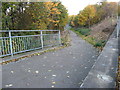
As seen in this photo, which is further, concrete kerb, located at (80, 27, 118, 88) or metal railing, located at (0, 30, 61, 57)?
metal railing, located at (0, 30, 61, 57)

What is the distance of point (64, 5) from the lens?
1529cm

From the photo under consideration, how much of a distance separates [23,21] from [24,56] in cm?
343

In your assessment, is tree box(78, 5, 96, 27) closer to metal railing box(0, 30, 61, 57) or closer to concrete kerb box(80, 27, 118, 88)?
metal railing box(0, 30, 61, 57)

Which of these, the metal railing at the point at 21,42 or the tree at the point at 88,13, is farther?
the tree at the point at 88,13

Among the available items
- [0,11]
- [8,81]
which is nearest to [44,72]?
[8,81]

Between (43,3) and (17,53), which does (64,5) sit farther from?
(17,53)

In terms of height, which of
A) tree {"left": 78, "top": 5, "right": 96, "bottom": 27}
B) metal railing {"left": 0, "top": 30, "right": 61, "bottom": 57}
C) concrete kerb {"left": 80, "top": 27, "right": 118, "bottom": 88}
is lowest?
concrete kerb {"left": 80, "top": 27, "right": 118, "bottom": 88}

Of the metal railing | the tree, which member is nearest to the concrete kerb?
the metal railing

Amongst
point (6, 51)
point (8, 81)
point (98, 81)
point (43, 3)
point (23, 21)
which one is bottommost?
point (8, 81)

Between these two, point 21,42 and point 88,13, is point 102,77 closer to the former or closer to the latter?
point 21,42

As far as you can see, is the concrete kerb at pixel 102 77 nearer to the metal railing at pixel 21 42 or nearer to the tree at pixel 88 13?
the metal railing at pixel 21 42

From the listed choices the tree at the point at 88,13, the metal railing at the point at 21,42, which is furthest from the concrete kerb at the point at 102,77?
the tree at the point at 88,13

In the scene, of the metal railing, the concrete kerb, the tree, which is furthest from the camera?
the tree

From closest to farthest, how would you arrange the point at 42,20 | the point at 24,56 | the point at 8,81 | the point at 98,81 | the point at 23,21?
the point at 98,81
the point at 8,81
the point at 24,56
the point at 23,21
the point at 42,20
